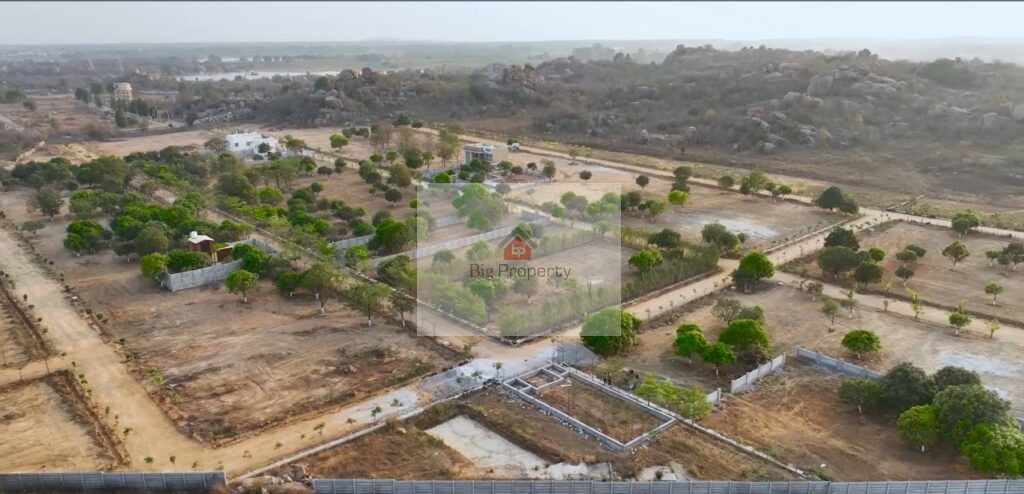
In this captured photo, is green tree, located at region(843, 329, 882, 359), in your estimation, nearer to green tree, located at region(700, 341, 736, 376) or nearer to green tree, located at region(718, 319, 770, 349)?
green tree, located at region(718, 319, 770, 349)

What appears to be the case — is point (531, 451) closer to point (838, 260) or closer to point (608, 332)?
point (608, 332)

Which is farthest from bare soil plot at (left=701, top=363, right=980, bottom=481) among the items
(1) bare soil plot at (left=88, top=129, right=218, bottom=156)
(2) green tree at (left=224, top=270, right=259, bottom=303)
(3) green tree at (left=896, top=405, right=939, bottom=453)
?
(1) bare soil plot at (left=88, top=129, right=218, bottom=156)

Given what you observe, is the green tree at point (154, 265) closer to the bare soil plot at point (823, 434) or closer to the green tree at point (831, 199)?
the bare soil plot at point (823, 434)

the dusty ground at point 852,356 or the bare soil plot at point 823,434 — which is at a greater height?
the dusty ground at point 852,356

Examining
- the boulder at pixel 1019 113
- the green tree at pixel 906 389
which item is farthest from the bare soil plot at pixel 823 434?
the boulder at pixel 1019 113

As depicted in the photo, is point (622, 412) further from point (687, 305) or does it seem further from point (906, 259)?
A: point (906, 259)

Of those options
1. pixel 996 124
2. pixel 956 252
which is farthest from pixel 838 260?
pixel 996 124

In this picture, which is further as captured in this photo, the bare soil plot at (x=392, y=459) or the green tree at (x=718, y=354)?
the green tree at (x=718, y=354)

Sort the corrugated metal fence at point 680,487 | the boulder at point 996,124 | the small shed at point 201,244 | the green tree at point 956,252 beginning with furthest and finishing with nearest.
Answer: the boulder at point 996,124, the small shed at point 201,244, the green tree at point 956,252, the corrugated metal fence at point 680,487
